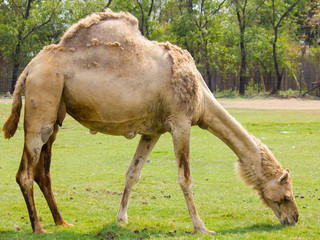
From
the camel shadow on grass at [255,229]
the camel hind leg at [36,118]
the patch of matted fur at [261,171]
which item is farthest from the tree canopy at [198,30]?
Answer: the camel shadow on grass at [255,229]

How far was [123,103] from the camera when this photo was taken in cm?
622

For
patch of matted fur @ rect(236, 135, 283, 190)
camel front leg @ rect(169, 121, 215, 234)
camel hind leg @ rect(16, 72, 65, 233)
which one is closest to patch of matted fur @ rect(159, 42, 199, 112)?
camel front leg @ rect(169, 121, 215, 234)

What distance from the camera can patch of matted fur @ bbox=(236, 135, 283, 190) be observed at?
272 inches

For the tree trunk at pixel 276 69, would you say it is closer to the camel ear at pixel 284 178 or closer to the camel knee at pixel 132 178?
the camel ear at pixel 284 178

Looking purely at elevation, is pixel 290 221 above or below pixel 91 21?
below

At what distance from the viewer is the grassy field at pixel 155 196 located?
21.2ft

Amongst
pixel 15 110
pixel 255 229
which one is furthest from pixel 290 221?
pixel 15 110

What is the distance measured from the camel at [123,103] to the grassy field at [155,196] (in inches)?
15.2

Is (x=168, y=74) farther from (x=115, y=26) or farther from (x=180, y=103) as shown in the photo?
(x=115, y=26)

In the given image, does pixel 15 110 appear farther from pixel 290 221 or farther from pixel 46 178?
pixel 290 221

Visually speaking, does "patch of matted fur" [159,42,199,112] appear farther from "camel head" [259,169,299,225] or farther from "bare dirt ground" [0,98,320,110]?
"bare dirt ground" [0,98,320,110]

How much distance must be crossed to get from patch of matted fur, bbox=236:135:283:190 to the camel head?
0.08 meters

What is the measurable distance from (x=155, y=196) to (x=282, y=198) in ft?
8.46

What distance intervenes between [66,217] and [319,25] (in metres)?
36.7
